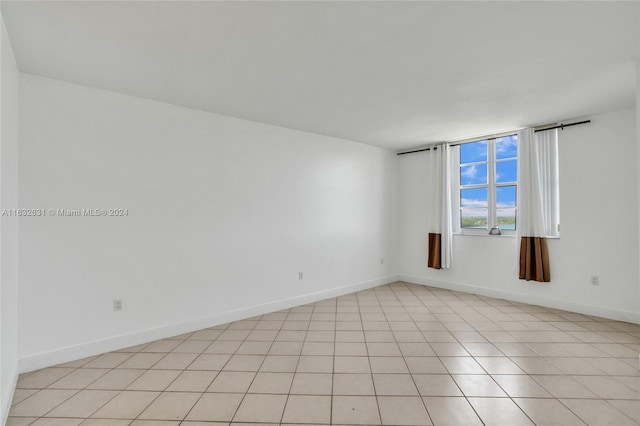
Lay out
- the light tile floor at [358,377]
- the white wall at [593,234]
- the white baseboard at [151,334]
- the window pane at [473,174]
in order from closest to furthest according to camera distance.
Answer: the light tile floor at [358,377]
the white baseboard at [151,334]
the white wall at [593,234]
the window pane at [473,174]

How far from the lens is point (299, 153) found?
180 inches

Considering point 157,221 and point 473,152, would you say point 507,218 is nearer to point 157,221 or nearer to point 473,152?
point 473,152

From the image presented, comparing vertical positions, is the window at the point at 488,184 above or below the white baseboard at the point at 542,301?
above

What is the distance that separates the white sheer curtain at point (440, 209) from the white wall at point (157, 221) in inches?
69.2

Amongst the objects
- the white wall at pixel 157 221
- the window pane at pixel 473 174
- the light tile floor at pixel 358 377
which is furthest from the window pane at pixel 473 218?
the white wall at pixel 157 221

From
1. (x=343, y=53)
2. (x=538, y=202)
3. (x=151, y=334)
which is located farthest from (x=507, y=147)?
(x=151, y=334)

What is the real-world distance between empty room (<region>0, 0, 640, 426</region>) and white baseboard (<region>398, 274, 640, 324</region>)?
2 centimetres

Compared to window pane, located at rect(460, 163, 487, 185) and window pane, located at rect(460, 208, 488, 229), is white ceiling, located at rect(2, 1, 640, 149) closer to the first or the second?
window pane, located at rect(460, 163, 487, 185)

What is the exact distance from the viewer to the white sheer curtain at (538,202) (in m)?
4.21

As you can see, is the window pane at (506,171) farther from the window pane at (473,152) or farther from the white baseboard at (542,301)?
the white baseboard at (542,301)

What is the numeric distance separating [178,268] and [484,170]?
4.83m

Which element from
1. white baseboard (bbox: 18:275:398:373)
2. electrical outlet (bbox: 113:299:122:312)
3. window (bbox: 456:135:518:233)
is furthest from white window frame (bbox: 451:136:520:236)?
electrical outlet (bbox: 113:299:122:312)

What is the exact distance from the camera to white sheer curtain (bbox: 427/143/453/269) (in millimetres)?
5258

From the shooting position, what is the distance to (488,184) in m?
4.99
